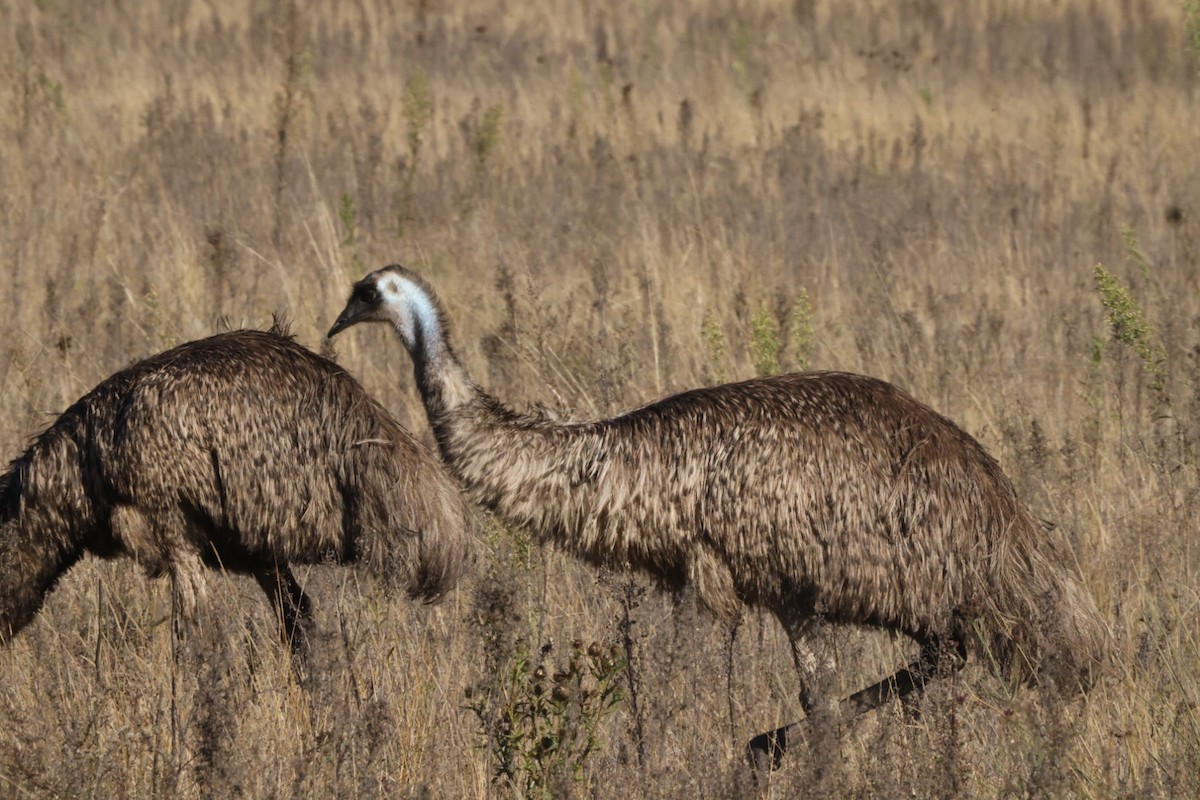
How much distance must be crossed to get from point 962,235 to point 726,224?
1.51 m

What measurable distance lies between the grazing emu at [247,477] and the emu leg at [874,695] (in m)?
1.13

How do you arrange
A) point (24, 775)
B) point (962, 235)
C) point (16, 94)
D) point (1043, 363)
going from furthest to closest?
point (16, 94) → point (962, 235) → point (1043, 363) → point (24, 775)

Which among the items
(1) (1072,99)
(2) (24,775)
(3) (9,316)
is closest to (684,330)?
(3) (9,316)

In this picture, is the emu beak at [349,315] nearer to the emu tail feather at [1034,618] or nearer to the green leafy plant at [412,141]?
the emu tail feather at [1034,618]

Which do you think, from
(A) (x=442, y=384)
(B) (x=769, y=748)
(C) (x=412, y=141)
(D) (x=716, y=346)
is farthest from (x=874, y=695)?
(C) (x=412, y=141)

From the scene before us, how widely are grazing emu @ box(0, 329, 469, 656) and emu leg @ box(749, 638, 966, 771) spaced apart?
3.70ft

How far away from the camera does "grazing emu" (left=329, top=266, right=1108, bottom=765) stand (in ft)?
17.3

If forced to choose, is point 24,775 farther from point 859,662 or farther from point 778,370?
point 778,370

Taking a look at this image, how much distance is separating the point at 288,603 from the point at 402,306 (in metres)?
1.12

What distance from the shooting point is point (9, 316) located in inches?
368

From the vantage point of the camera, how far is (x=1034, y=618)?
5.16 metres

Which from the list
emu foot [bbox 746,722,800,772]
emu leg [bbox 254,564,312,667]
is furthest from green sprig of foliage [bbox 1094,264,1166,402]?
emu leg [bbox 254,564,312,667]

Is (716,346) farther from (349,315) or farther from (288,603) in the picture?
(288,603)

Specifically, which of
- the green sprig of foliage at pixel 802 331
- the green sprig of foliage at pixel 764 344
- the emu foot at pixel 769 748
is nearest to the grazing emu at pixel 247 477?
the emu foot at pixel 769 748
